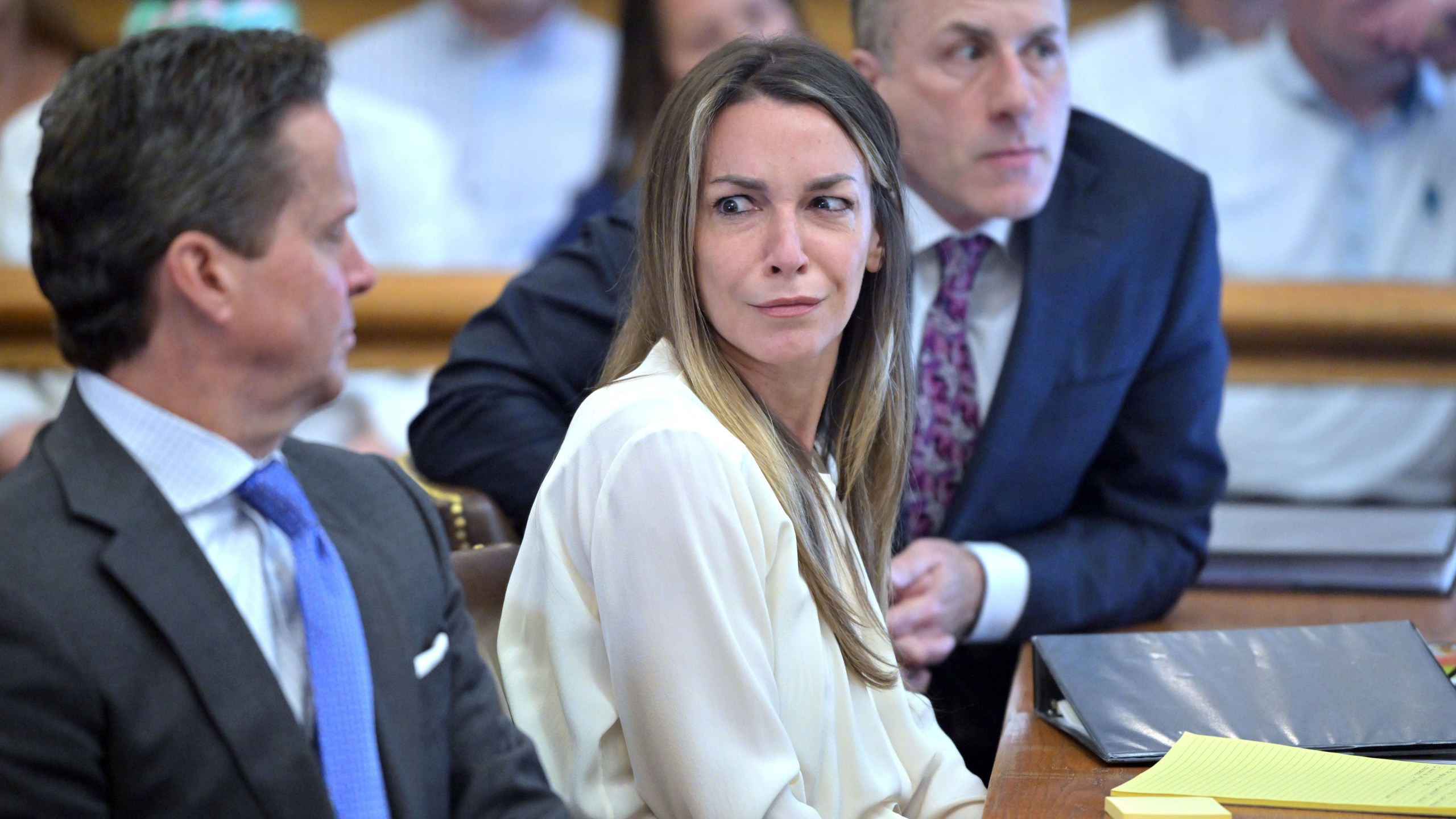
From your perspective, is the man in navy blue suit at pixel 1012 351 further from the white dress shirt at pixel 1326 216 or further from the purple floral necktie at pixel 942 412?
the white dress shirt at pixel 1326 216

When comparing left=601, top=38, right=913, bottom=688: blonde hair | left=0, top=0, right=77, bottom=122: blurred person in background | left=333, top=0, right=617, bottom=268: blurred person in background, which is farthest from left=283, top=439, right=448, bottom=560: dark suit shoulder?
left=0, top=0, right=77, bottom=122: blurred person in background

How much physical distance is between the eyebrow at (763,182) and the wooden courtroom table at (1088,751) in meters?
0.56

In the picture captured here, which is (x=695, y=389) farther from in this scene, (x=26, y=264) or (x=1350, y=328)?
(x=26, y=264)

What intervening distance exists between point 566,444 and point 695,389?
13 cm

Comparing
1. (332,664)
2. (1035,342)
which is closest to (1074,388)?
(1035,342)

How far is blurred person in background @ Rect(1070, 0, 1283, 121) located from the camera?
3.05 m

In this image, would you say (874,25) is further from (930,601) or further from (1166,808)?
(1166,808)

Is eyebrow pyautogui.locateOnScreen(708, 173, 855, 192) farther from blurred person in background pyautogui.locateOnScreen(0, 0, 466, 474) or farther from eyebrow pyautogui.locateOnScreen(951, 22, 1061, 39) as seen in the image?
blurred person in background pyautogui.locateOnScreen(0, 0, 466, 474)

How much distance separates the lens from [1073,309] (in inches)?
77.4

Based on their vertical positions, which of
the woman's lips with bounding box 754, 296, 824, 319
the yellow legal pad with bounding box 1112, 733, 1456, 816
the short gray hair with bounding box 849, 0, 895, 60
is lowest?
the yellow legal pad with bounding box 1112, 733, 1456, 816

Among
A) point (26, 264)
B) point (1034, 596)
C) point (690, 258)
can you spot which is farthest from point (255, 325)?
point (26, 264)

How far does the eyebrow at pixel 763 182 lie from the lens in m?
1.37

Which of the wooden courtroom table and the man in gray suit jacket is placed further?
the wooden courtroom table

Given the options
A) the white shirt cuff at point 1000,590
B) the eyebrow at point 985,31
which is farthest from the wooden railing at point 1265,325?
the white shirt cuff at point 1000,590
